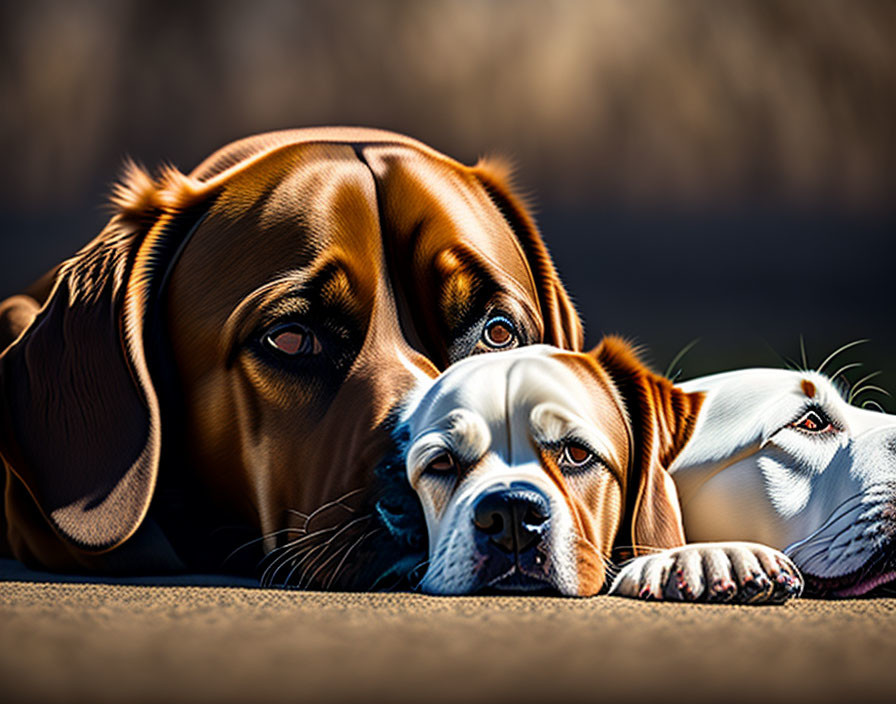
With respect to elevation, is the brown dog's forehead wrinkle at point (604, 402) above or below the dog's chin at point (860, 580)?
above

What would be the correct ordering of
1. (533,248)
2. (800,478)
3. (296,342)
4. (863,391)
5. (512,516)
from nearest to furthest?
(512,516) < (800,478) < (296,342) < (863,391) < (533,248)

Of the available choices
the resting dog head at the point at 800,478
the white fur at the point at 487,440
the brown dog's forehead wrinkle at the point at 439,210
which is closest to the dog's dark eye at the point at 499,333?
the brown dog's forehead wrinkle at the point at 439,210

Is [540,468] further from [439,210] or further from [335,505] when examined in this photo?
[439,210]

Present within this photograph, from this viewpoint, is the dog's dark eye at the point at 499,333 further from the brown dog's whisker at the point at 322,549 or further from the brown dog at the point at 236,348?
the brown dog's whisker at the point at 322,549

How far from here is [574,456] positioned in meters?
2.20

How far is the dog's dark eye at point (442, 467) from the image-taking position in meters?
2.14

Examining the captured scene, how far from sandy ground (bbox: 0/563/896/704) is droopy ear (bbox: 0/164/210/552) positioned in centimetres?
44

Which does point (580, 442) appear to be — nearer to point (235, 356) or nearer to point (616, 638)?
point (616, 638)

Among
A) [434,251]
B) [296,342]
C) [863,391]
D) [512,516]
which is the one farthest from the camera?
[863,391]

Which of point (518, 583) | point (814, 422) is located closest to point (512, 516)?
point (518, 583)

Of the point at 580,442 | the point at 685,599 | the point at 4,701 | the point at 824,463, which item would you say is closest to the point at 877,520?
the point at 824,463

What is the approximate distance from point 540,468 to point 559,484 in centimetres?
5

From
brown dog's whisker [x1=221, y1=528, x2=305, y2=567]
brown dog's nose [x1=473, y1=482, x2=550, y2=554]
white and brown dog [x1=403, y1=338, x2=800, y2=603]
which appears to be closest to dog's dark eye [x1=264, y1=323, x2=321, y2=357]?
white and brown dog [x1=403, y1=338, x2=800, y2=603]

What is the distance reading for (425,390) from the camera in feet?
7.69
